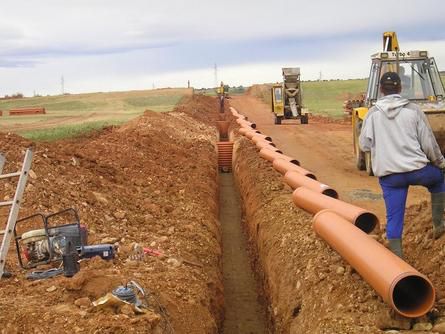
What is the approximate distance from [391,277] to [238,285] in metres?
5.25

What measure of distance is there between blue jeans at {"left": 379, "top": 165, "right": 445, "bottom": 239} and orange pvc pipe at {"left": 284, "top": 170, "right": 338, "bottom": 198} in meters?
3.14

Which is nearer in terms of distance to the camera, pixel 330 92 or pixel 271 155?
pixel 271 155

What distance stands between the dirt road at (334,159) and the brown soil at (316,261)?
28mm

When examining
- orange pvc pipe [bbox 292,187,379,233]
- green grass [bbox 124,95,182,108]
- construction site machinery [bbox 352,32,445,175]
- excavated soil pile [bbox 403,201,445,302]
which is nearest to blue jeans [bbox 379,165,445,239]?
excavated soil pile [bbox 403,201,445,302]

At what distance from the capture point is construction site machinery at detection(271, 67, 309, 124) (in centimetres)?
2798

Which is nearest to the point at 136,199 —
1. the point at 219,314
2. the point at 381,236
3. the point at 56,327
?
the point at 219,314

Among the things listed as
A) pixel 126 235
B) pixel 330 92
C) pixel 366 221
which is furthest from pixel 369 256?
pixel 330 92

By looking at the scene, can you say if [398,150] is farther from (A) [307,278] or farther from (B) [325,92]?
(B) [325,92]

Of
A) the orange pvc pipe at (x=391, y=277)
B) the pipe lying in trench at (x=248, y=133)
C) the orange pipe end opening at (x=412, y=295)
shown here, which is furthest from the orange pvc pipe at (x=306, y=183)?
the pipe lying in trench at (x=248, y=133)

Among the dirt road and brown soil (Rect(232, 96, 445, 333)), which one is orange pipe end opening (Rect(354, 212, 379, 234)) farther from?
the dirt road

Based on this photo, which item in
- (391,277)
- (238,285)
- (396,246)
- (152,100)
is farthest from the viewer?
(152,100)

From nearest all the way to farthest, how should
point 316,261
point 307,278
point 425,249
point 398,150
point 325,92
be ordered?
point 398,150
point 425,249
point 307,278
point 316,261
point 325,92

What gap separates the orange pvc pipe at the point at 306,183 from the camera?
332 inches

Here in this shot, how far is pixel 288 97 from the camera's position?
92.3 feet
